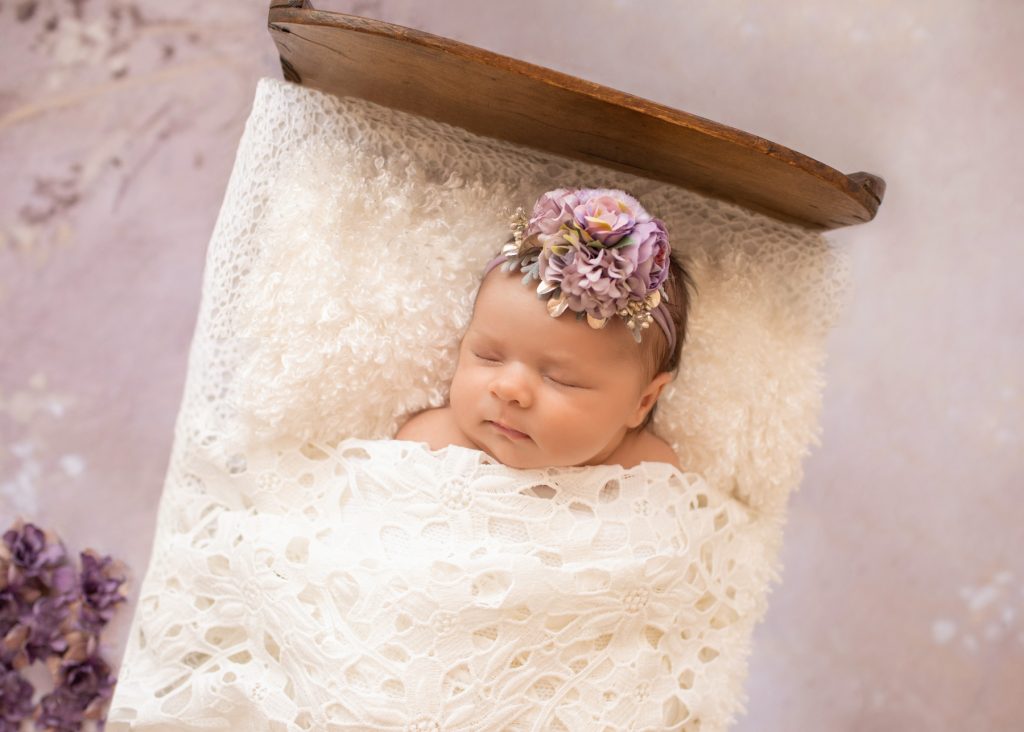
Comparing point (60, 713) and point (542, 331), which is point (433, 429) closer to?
point (542, 331)

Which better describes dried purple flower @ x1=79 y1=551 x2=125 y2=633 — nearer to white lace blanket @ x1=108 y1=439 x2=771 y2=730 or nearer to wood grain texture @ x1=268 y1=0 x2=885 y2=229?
white lace blanket @ x1=108 y1=439 x2=771 y2=730

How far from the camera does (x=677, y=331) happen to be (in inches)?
63.1

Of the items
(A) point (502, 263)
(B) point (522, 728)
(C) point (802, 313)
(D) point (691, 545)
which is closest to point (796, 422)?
(C) point (802, 313)

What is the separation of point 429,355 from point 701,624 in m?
0.67

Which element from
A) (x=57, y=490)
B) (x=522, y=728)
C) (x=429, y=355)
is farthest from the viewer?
(x=57, y=490)

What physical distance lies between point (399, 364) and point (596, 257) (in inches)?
16.6

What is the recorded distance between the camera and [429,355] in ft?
5.34

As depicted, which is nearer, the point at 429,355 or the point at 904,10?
the point at 429,355

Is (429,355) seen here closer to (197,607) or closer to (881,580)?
(197,607)

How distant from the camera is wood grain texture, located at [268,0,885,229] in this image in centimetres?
127

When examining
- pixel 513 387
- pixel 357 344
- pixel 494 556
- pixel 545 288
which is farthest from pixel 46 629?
pixel 545 288

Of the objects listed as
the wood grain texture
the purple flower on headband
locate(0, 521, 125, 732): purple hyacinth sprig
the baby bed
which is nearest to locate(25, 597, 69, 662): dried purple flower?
locate(0, 521, 125, 732): purple hyacinth sprig

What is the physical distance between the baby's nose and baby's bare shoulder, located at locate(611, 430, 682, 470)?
10.6 inches

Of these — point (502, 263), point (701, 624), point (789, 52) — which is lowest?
point (701, 624)
